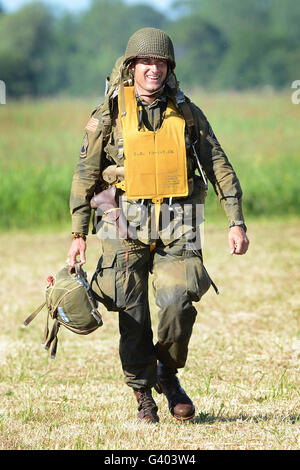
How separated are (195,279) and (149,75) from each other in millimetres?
1158

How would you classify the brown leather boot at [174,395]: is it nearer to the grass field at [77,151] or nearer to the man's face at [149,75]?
the man's face at [149,75]

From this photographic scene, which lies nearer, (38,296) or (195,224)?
(195,224)

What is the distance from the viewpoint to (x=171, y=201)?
5.15 m

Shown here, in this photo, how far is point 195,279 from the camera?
511cm

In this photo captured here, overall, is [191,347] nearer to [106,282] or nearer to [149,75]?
[106,282]

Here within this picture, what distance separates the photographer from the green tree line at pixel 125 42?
5484 cm

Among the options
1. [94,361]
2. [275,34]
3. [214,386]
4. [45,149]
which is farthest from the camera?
[275,34]

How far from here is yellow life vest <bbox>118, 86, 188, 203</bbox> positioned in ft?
16.5

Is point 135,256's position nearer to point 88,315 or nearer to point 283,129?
point 88,315

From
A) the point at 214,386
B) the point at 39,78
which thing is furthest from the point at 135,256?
the point at 39,78

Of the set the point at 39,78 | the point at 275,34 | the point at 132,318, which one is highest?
the point at 275,34

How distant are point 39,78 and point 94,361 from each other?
159 ft

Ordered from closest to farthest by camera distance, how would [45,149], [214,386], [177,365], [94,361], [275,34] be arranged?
1. [177,365]
2. [214,386]
3. [94,361]
4. [45,149]
5. [275,34]

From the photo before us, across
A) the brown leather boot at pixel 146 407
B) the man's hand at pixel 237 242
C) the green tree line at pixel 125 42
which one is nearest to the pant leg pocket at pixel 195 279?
the man's hand at pixel 237 242
